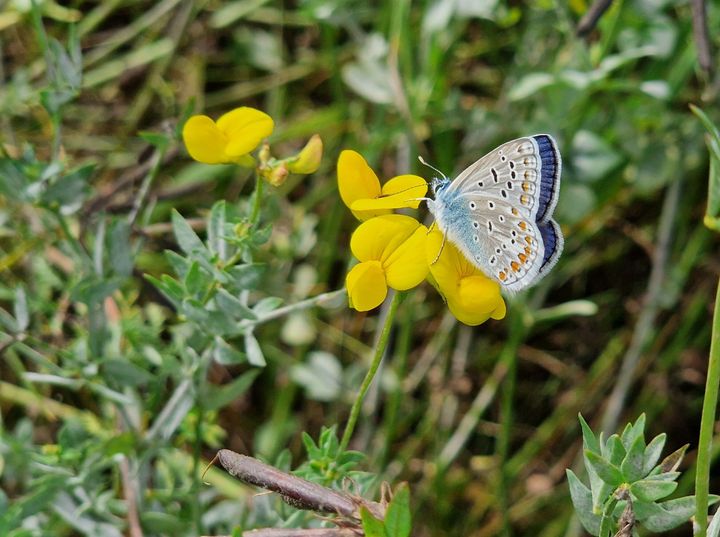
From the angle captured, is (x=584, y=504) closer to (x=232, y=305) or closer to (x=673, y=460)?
(x=673, y=460)

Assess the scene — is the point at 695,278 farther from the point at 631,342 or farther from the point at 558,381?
the point at 558,381

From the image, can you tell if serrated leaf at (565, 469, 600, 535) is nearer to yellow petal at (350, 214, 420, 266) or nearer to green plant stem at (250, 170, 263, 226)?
yellow petal at (350, 214, 420, 266)

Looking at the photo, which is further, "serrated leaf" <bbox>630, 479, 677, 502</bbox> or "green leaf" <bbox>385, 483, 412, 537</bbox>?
"serrated leaf" <bbox>630, 479, 677, 502</bbox>

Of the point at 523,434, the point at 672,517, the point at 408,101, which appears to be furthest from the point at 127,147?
the point at 672,517

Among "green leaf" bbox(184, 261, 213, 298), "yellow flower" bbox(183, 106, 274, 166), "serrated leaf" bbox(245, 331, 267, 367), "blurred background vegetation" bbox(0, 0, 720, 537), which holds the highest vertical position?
"yellow flower" bbox(183, 106, 274, 166)

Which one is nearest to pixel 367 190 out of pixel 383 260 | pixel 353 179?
pixel 353 179

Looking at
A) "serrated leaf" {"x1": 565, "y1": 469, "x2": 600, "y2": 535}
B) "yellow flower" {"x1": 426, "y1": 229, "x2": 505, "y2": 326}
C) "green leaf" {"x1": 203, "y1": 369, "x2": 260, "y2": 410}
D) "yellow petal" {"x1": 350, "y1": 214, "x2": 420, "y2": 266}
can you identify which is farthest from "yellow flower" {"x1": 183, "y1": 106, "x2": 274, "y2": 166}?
"serrated leaf" {"x1": 565, "y1": 469, "x2": 600, "y2": 535}

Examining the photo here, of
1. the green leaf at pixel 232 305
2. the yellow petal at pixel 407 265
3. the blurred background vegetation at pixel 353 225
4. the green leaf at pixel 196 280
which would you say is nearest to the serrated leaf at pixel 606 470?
the yellow petal at pixel 407 265
